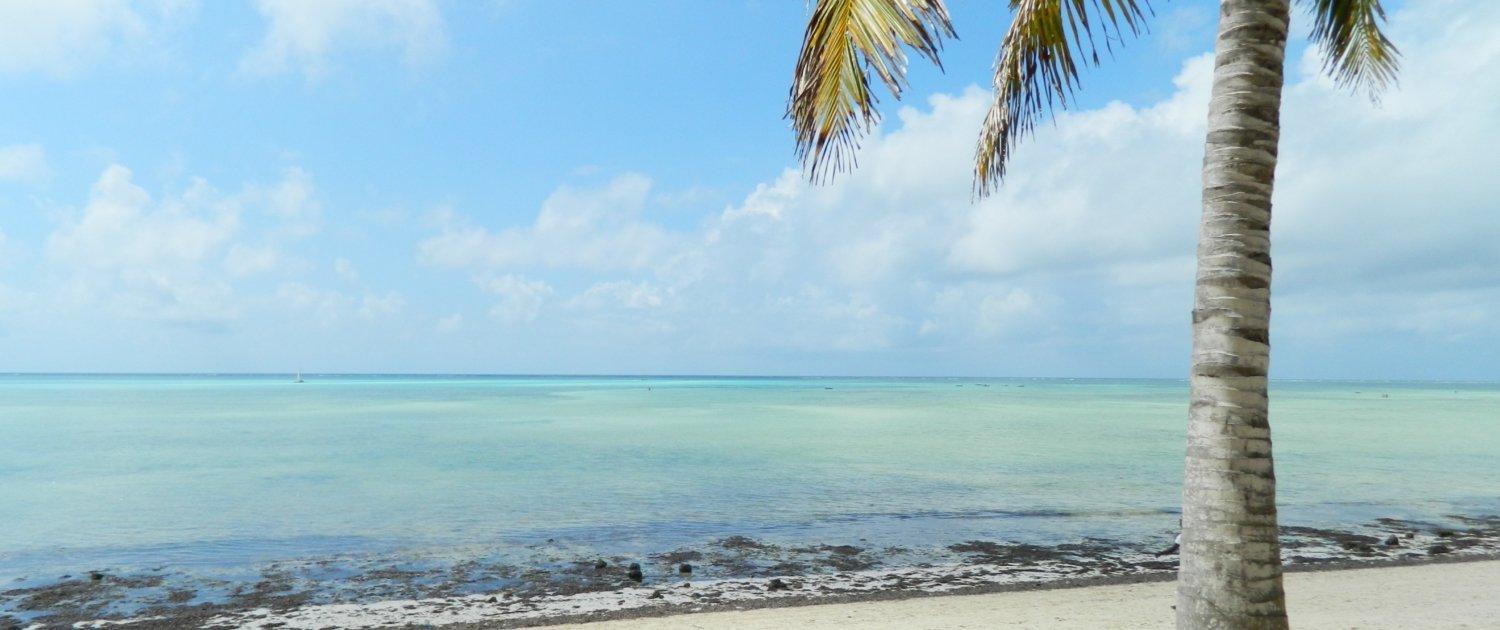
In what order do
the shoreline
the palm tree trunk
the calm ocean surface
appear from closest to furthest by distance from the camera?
the palm tree trunk, the shoreline, the calm ocean surface

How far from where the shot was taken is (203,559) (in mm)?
12945

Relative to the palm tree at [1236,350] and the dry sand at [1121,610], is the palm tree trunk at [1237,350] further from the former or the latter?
the dry sand at [1121,610]

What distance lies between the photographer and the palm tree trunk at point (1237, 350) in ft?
13.9

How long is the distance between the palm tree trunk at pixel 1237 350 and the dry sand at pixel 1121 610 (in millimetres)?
4069

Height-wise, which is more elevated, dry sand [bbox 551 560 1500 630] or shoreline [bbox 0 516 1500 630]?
dry sand [bbox 551 560 1500 630]

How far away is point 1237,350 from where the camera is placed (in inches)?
166

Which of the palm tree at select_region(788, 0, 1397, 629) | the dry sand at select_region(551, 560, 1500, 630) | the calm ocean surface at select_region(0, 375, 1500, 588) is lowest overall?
the calm ocean surface at select_region(0, 375, 1500, 588)

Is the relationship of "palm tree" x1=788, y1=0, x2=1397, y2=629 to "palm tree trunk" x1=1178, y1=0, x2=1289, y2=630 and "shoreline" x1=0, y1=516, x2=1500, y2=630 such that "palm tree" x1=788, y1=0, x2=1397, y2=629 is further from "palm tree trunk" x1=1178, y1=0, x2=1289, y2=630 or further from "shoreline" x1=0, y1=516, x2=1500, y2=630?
"shoreline" x1=0, y1=516, x2=1500, y2=630

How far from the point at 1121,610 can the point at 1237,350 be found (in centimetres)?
549

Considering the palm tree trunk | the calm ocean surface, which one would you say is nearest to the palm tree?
the palm tree trunk

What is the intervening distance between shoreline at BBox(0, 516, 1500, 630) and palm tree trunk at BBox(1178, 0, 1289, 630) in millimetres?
5573

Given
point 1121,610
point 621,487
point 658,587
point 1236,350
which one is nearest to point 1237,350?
point 1236,350

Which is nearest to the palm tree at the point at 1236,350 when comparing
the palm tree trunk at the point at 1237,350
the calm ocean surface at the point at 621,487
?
the palm tree trunk at the point at 1237,350

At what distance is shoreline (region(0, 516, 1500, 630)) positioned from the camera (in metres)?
9.46
